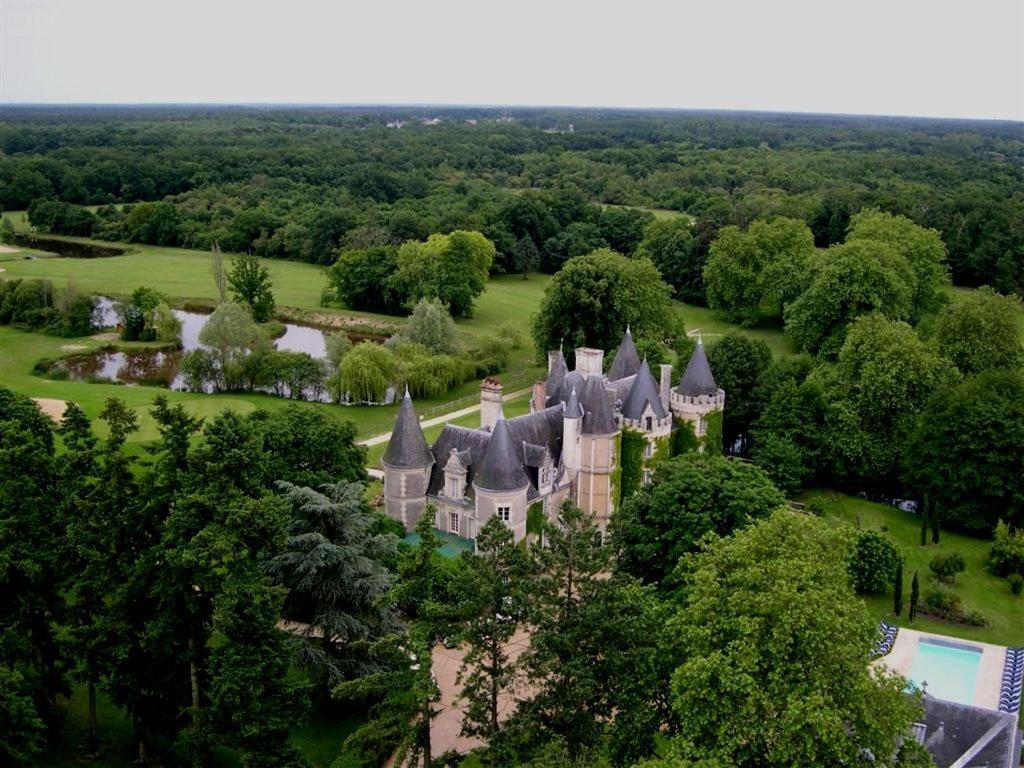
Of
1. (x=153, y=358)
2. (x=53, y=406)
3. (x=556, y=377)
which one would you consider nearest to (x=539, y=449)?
(x=556, y=377)

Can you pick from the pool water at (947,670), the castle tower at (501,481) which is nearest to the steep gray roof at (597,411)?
the castle tower at (501,481)

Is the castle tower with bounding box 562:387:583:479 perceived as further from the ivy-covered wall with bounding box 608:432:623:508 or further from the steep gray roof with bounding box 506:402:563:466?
the ivy-covered wall with bounding box 608:432:623:508

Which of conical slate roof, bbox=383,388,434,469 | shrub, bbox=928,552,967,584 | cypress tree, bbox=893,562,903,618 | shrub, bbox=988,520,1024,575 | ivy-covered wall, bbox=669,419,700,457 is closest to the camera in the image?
cypress tree, bbox=893,562,903,618

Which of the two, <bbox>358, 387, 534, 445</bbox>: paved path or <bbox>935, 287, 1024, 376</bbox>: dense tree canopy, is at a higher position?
<bbox>935, 287, 1024, 376</bbox>: dense tree canopy

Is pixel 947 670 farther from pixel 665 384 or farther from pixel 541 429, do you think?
pixel 541 429

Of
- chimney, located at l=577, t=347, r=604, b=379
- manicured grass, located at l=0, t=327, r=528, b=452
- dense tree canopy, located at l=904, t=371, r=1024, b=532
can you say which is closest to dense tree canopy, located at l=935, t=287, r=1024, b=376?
dense tree canopy, located at l=904, t=371, r=1024, b=532

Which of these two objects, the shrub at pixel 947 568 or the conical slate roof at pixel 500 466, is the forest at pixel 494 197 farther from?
the conical slate roof at pixel 500 466

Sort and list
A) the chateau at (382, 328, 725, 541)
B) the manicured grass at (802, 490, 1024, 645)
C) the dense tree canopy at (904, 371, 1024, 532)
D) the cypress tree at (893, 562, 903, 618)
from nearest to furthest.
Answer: the manicured grass at (802, 490, 1024, 645) < the cypress tree at (893, 562, 903, 618) < the chateau at (382, 328, 725, 541) < the dense tree canopy at (904, 371, 1024, 532)
